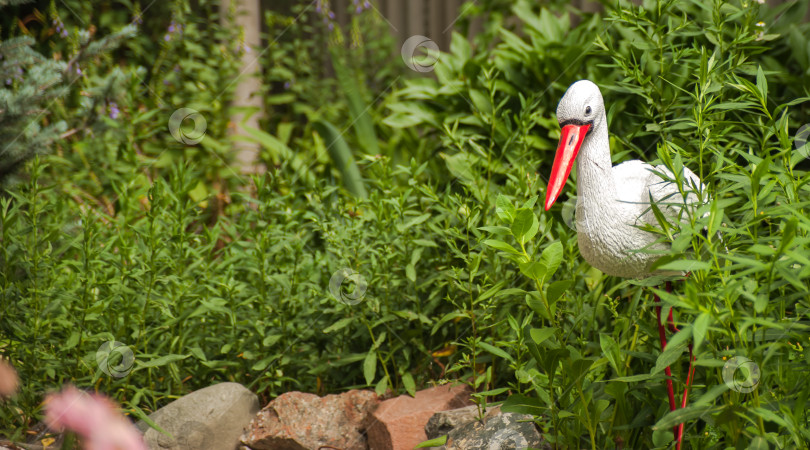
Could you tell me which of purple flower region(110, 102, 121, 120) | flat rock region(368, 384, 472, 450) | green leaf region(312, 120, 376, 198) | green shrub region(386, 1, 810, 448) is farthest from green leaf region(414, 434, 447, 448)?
purple flower region(110, 102, 121, 120)

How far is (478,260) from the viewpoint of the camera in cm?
195

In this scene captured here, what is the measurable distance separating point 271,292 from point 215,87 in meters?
2.29

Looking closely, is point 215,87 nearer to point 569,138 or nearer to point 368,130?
point 368,130

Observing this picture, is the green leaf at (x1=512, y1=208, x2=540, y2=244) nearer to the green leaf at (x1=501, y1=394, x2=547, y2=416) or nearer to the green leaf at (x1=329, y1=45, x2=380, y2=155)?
the green leaf at (x1=501, y1=394, x2=547, y2=416)

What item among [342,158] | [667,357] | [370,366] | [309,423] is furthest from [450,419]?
[342,158]

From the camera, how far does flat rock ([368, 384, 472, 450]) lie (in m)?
2.04

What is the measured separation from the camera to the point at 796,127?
9.25 ft

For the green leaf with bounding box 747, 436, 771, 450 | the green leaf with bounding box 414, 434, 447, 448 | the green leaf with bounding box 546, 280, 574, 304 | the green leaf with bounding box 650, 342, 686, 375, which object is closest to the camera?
the green leaf with bounding box 747, 436, 771, 450

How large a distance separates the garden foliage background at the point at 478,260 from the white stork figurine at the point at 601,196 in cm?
8

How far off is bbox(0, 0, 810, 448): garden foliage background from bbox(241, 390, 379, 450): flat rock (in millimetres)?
106

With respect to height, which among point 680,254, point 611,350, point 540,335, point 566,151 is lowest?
point 611,350

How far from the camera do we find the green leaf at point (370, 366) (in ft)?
7.12

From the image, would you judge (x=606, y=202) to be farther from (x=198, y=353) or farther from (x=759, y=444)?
(x=198, y=353)

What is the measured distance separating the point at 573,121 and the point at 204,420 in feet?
4.48
